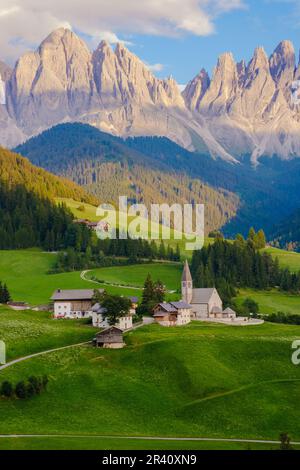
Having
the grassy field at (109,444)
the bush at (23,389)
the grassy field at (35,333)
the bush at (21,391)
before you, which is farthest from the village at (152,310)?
the grassy field at (109,444)

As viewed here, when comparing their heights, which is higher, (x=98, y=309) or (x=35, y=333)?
(x=98, y=309)

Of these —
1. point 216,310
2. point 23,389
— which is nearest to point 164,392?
point 23,389

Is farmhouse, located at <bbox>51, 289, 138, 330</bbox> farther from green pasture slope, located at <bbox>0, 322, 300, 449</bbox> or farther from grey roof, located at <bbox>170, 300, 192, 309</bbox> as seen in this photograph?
green pasture slope, located at <bbox>0, 322, 300, 449</bbox>

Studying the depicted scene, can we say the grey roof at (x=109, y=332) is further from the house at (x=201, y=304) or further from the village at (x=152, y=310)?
the house at (x=201, y=304)

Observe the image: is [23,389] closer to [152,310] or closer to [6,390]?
[6,390]

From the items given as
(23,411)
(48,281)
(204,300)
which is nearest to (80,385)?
(23,411)

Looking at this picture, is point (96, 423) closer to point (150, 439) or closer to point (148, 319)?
point (150, 439)
